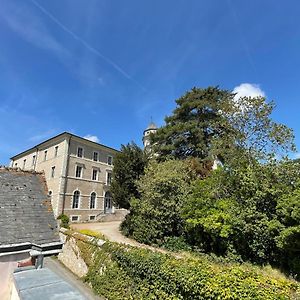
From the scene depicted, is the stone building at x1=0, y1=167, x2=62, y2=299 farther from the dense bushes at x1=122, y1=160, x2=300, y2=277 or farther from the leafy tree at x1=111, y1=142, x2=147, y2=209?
the leafy tree at x1=111, y1=142, x2=147, y2=209

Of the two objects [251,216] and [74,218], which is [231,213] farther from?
[74,218]

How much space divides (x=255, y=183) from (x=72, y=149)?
2354 cm

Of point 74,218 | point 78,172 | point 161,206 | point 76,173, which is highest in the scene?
point 78,172

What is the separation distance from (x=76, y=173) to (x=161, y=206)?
17.1m

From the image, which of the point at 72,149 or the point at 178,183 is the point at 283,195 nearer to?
the point at 178,183

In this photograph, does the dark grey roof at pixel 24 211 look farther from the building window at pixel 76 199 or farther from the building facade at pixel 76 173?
the building window at pixel 76 199

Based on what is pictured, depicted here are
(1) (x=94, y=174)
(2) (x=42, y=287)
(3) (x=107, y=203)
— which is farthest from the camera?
(3) (x=107, y=203)

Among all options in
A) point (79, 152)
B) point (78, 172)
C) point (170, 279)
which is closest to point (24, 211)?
point (170, 279)

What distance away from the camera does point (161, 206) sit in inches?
690

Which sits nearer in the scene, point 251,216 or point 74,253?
point 251,216

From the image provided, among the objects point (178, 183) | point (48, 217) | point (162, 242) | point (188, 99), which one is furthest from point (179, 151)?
point (48, 217)

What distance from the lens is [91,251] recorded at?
1223cm

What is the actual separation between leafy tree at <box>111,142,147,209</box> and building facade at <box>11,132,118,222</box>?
10.1m

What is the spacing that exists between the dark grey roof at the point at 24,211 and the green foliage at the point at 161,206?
448 inches
